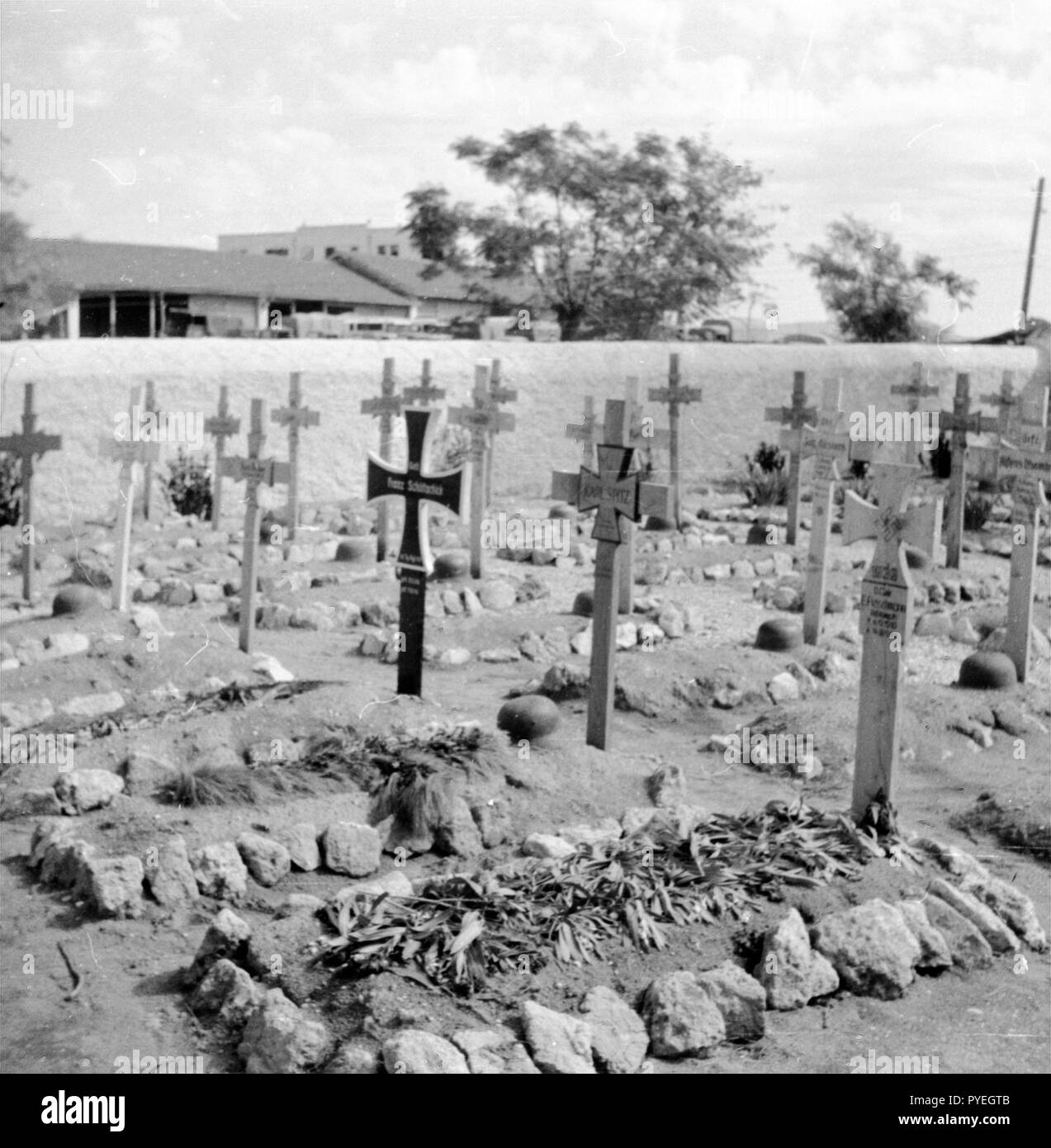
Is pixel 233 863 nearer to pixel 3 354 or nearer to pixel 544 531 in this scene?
pixel 544 531

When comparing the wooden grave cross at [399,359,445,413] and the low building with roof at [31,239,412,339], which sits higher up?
the low building with roof at [31,239,412,339]

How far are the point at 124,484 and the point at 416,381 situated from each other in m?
10.3

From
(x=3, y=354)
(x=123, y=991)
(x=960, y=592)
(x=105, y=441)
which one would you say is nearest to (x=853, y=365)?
(x=960, y=592)

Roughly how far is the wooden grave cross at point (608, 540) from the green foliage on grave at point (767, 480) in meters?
11.3

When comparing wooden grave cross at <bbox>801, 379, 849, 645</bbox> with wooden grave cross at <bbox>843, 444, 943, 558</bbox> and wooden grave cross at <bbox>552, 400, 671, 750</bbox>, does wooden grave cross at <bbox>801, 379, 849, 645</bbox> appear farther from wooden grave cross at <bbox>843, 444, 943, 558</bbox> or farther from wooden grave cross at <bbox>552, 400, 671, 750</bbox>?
wooden grave cross at <bbox>843, 444, 943, 558</bbox>

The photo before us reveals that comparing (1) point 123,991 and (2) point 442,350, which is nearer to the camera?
(1) point 123,991

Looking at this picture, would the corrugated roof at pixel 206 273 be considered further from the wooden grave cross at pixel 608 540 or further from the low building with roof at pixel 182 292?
the wooden grave cross at pixel 608 540

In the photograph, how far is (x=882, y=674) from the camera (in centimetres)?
736

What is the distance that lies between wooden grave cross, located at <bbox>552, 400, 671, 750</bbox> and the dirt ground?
352 millimetres

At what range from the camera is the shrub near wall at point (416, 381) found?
18.7m

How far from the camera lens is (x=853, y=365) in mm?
26656

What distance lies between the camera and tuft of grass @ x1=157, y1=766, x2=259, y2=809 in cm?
767

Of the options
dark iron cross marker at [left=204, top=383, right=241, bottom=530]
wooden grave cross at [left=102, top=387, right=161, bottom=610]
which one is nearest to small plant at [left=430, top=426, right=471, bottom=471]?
dark iron cross marker at [left=204, top=383, right=241, bottom=530]

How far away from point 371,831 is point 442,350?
17448mm
